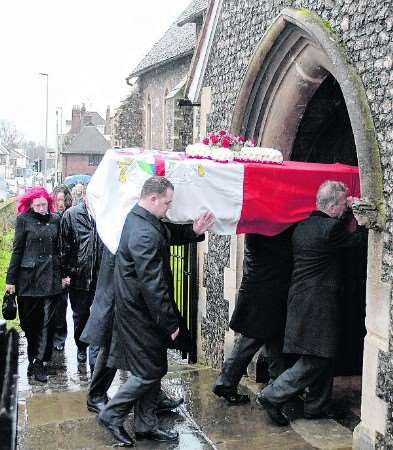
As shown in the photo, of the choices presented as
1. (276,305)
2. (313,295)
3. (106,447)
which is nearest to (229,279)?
(276,305)

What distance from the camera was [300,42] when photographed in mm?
5477

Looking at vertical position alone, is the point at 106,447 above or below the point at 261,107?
below

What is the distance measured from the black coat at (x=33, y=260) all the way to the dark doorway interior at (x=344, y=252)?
257 centimetres

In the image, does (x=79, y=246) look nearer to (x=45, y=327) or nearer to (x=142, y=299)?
(x=45, y=327)

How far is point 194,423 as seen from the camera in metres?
5.12

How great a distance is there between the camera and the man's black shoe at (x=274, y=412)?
4978mm

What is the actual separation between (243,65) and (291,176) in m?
1.99

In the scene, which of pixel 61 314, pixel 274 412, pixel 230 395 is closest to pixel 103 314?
pixel 230 395

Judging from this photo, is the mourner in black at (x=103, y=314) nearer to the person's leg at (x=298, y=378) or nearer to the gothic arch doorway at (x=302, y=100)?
the person's leg at (x=298, y=378)

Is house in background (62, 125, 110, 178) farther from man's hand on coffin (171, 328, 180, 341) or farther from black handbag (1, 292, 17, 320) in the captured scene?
man's hand on coffin (171, 328, 180, 341)

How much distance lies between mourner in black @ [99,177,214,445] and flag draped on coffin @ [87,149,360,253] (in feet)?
0.96

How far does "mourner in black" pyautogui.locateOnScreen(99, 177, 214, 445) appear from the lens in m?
4.31

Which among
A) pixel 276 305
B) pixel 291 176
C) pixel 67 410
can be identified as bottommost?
pixel 67 410

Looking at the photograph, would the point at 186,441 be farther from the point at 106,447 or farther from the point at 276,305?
the point at 276,305
